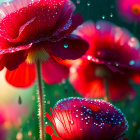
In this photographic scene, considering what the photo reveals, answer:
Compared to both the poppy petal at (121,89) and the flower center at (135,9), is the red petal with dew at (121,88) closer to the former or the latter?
the poppy petal at (121,89)

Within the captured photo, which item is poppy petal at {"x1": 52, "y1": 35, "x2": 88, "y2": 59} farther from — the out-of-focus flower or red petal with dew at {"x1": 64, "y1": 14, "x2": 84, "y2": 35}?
the out-of-focus flower

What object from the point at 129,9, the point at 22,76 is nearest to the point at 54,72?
the point at 22,76

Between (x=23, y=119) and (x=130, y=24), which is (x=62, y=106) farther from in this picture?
(x=130, y=24)

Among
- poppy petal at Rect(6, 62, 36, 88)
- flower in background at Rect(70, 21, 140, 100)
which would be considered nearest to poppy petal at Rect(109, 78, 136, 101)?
flower in background at Rect(70, 21, 140, 100)

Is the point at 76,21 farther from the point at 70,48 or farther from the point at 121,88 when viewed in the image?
the point at 121,88

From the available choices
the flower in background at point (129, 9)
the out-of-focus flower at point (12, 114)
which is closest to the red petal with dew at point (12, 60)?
the out-of-focus flower at point (12, 114)

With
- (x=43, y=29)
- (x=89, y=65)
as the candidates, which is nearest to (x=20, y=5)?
(x=43, y=29)
